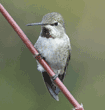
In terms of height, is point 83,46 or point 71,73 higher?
point 83,46

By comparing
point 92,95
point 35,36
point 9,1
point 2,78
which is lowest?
point 92,95

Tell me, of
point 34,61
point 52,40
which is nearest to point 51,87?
point 34,61

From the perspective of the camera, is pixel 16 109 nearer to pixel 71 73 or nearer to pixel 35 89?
pixel 35 89

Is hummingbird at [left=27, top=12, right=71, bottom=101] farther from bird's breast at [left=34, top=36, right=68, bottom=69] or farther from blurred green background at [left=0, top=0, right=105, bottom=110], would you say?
blurred green background at [left=0, top=0, right=105, bottom=110]

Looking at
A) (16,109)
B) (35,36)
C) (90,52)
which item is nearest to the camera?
(35,36)

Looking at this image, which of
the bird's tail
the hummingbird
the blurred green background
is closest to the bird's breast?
the hummingbird

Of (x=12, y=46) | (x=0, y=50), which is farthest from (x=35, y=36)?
(x=0, y=50)

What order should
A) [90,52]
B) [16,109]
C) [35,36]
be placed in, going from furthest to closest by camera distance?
[90,52] < [16,109] < [35,36]

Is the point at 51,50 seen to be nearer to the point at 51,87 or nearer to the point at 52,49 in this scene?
the point at 52,49

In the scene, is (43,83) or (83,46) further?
(83,46)
